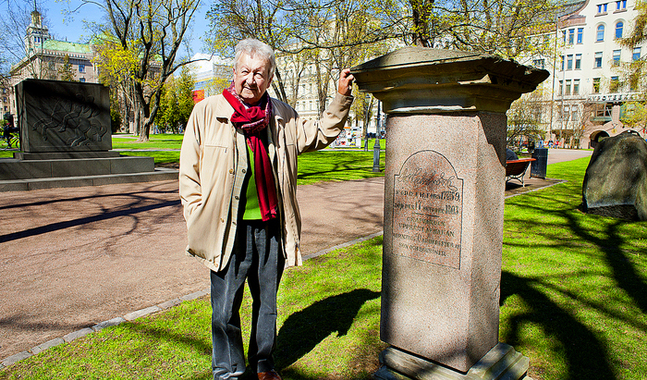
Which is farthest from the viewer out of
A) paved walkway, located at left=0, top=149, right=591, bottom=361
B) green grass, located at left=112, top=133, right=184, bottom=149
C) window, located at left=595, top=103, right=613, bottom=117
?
window, located at left=595, top=103, right=613, bottom=117

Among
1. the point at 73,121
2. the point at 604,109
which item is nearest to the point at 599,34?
the point at 604,109

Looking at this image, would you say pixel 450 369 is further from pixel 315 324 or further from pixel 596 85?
pixel 596 85

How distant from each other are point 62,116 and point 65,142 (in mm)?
658

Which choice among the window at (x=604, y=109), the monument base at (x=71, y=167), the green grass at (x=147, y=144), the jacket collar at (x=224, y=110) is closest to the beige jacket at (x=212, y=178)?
the jacket collar at (x=224, y=110)

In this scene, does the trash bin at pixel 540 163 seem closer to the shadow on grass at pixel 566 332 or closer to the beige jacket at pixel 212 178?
the shadow on grass at pixel 566 332

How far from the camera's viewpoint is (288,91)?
197ft

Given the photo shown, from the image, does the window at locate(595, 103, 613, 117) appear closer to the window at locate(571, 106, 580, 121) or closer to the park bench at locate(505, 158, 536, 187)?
the window at locate(571, 106, 580, 121)

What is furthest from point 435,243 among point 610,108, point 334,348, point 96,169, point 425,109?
point 610,108

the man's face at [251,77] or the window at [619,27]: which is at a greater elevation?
the window at [619,27]

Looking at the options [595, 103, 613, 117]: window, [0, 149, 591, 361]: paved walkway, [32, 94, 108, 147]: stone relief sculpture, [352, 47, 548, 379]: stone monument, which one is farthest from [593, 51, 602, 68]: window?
[352, 47, 548, 379]: stone monument

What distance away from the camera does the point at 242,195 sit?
2.42m

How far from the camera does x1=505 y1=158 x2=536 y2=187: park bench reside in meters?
10.9

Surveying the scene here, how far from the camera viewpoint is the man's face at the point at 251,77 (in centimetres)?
232

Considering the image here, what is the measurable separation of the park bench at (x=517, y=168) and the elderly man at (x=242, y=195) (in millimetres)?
9358
